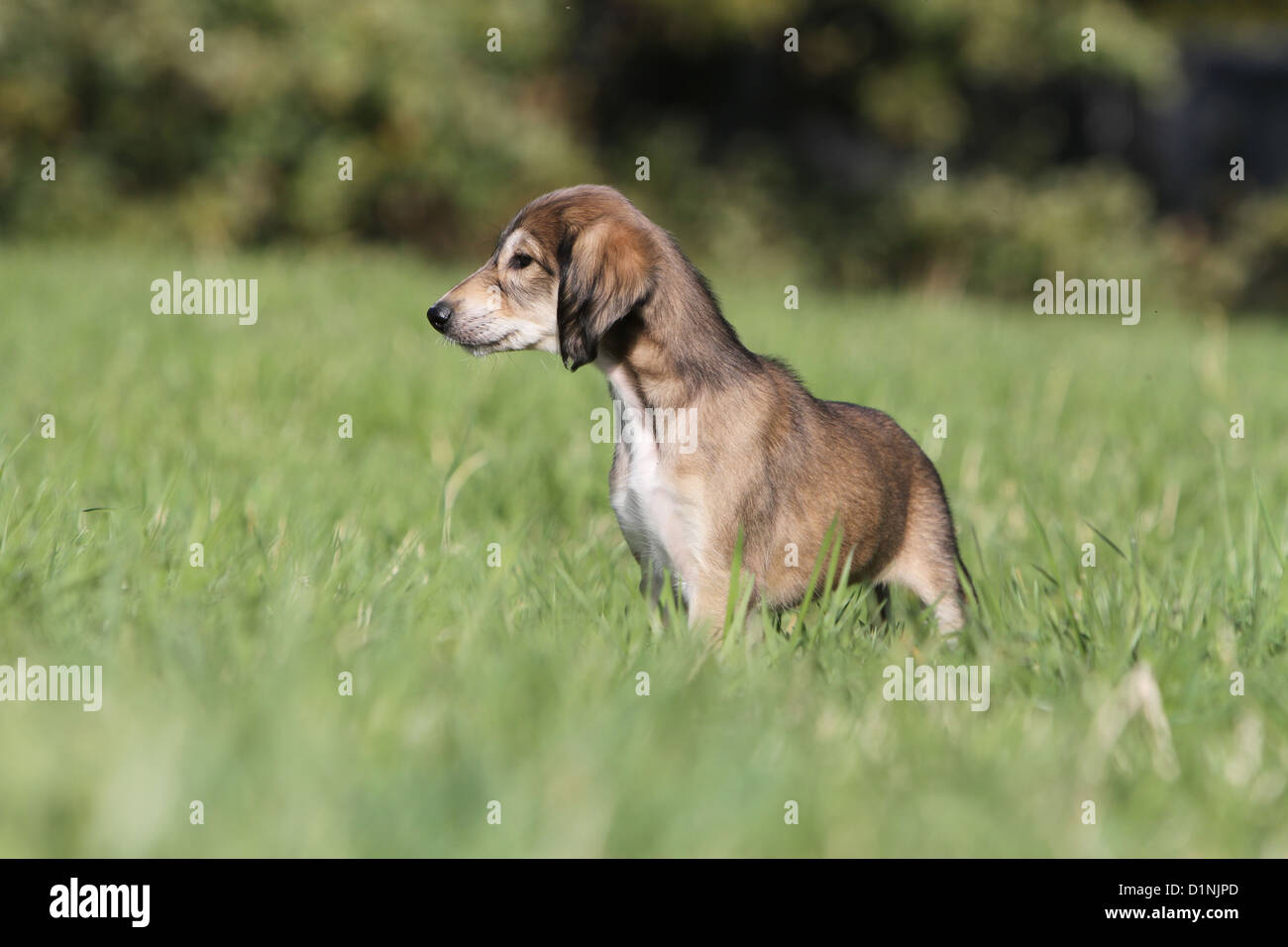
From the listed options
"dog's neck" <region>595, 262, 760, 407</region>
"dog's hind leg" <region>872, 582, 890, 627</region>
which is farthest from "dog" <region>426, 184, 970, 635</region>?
"dog's hind leg" <region>872, 582, 890, 627</region>

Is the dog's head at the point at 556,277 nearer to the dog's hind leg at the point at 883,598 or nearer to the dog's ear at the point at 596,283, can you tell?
the dog's ear at the point at 596,283

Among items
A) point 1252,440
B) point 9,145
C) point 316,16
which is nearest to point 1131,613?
point 1252,440

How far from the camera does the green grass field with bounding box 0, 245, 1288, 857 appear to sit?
1839 mm

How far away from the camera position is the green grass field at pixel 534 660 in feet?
6.03

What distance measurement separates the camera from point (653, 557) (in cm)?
333

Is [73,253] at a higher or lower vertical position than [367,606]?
higher

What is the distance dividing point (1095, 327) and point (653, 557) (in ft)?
38.8

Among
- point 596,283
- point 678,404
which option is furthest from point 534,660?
point 596,283

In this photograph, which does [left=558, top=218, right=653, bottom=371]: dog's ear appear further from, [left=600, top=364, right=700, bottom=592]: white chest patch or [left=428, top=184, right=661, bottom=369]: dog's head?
[left=600, top=364, right=700, bottom=592]: white chest patch

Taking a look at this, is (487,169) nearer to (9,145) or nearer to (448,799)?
(9,145)

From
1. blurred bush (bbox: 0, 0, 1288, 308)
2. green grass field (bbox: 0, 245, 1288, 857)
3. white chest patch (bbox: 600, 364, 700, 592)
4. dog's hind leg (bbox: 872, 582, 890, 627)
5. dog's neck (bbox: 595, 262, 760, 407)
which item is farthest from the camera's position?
blurred bush (bbox: 0, 0, 1288, 308)

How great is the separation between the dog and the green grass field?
0.19m

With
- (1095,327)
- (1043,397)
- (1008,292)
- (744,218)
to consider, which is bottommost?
(1043,397)

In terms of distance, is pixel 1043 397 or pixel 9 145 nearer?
pixel 1043 397
